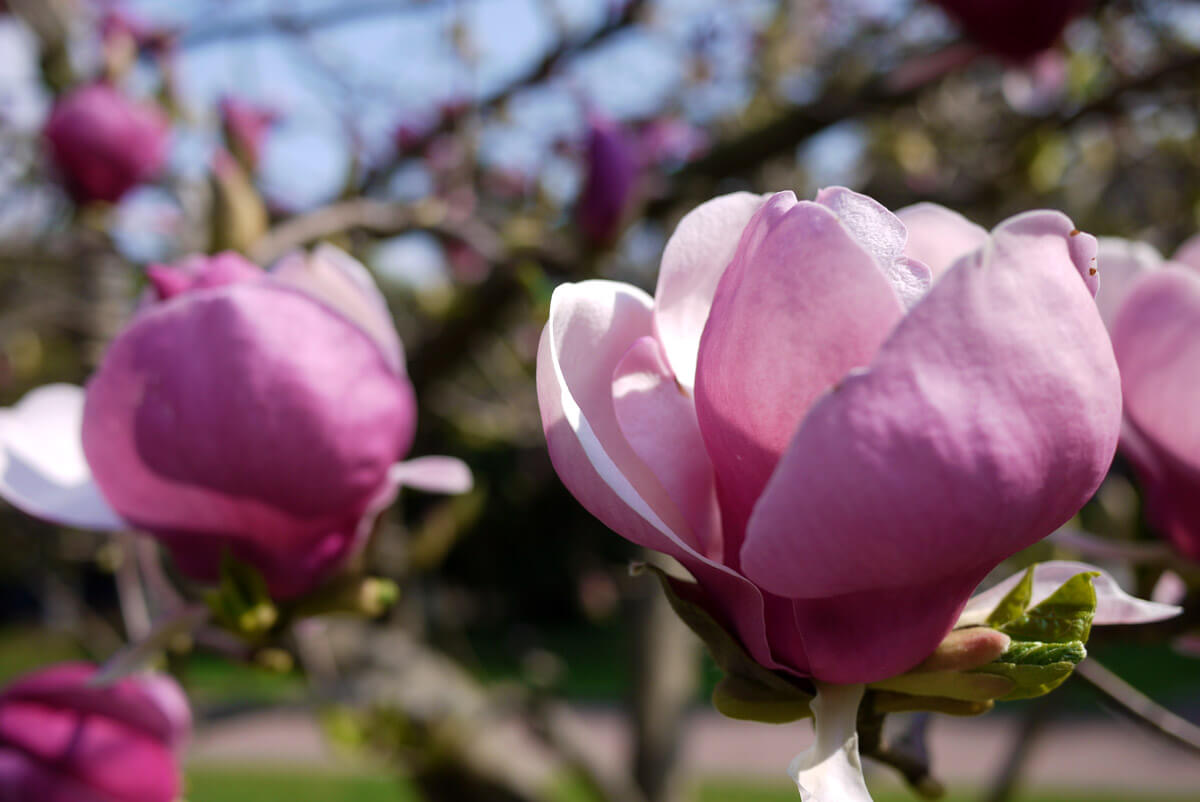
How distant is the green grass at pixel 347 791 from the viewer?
201 inches

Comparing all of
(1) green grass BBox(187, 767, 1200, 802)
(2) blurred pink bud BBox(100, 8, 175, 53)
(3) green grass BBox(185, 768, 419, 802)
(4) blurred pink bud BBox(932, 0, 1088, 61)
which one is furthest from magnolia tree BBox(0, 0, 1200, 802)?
(3) green grass BBox(185, 768, 419, 802)

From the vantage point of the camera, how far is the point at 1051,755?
242 inches

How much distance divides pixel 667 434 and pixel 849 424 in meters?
0.11

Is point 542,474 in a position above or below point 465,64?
below

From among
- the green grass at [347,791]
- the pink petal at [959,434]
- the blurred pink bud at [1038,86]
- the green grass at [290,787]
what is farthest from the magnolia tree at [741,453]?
the green grass at [290,787]

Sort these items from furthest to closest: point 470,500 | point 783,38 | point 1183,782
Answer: point 1183,782
point 783,38
point 470,500

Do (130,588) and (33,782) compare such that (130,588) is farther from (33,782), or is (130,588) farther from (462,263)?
(462,263)

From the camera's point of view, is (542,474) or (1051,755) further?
(1051,755)

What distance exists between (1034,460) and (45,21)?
1.97m

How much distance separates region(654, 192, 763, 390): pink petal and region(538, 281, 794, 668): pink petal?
0.01 metres

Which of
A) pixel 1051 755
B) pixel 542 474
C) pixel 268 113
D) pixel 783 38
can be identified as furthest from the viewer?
pixel 1051 755

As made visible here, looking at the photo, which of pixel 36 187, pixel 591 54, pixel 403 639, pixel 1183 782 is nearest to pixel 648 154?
pixel 591 54

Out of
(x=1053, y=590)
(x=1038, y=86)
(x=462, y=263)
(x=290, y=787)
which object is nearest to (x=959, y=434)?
(x=1053, y=590)

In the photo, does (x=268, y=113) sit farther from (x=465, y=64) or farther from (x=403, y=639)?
(x=403, y=639)
